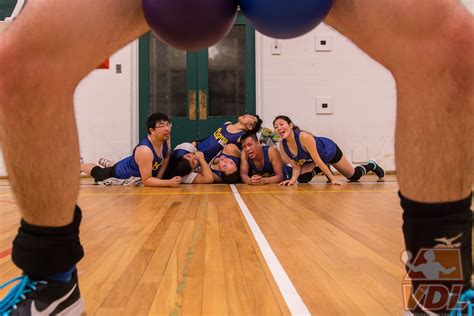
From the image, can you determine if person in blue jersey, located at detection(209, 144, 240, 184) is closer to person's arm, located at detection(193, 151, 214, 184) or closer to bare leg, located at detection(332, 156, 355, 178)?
person's arm, located at detection(193, 151, 214, 184)

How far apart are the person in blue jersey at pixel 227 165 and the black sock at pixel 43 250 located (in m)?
3.82

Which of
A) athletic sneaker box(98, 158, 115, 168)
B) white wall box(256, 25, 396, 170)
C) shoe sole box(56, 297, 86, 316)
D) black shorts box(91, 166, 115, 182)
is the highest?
white wall box(256, 25, 396, 170)

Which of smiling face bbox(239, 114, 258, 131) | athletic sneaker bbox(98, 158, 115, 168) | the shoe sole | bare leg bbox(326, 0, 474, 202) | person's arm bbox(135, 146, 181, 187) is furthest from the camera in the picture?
athletic sneaker bbox(98, 158, 115, 168)

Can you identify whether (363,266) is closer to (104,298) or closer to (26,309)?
(104,298)

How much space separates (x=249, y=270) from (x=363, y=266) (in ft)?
1.00

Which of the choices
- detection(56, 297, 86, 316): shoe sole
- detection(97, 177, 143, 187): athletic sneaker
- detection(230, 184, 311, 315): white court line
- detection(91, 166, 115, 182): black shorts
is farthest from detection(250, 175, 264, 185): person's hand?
detection(56, 297, 86, 316): shoe sole

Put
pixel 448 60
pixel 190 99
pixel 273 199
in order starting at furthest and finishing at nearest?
pixel 190 99, pixel 273 199, pixel 448 60

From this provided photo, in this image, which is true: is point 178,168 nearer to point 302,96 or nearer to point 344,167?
point 344,167

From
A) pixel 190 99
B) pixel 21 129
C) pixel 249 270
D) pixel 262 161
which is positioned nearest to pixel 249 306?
pixel 249 270

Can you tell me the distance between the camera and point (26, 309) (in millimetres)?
596

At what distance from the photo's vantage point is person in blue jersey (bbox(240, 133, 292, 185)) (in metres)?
4.33

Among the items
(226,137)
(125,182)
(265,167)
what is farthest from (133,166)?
(265,167)

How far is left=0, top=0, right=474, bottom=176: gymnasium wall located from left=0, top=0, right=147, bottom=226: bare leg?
534 centimetres

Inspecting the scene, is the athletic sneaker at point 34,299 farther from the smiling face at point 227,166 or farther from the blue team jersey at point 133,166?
the smiling face at point 227,166
